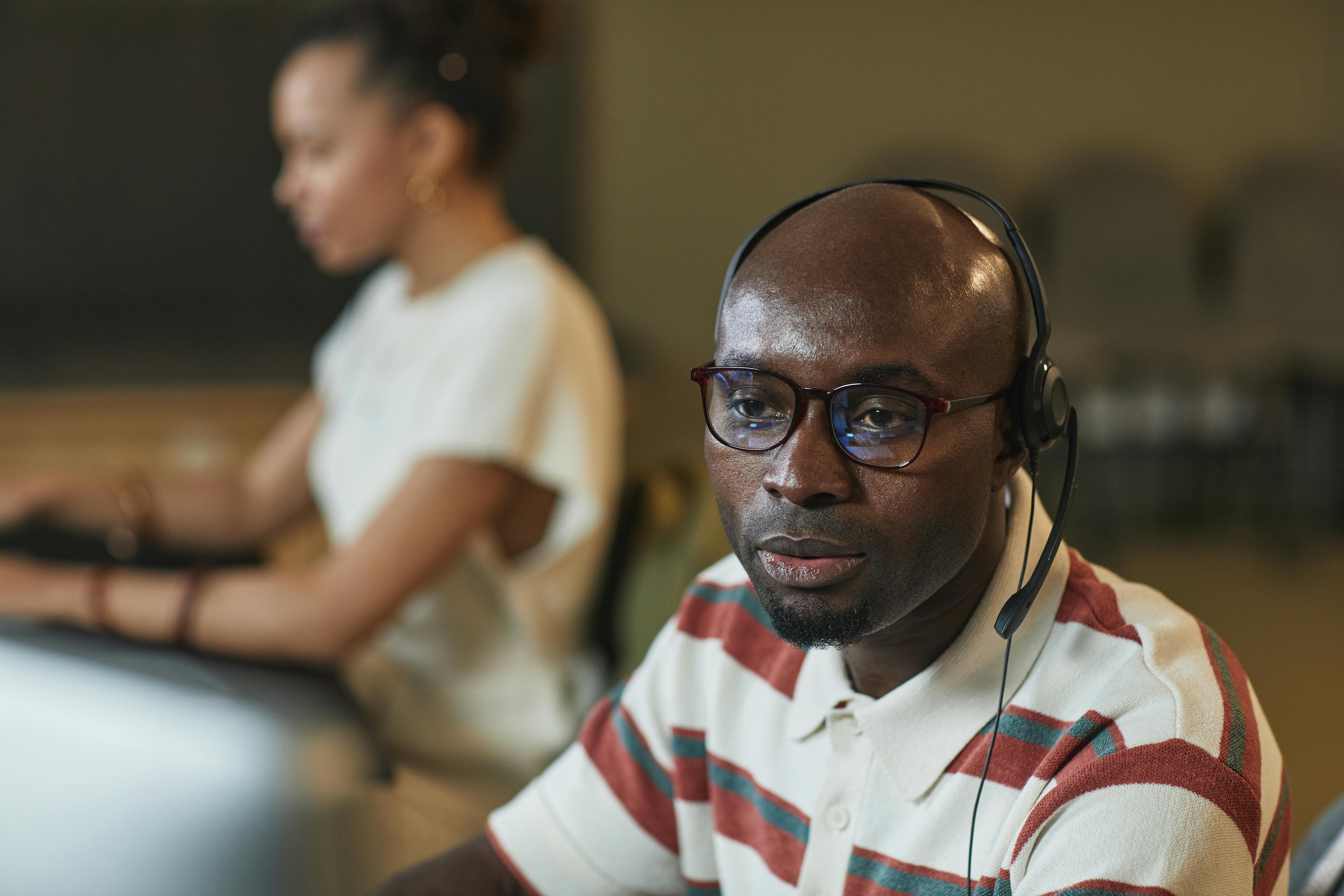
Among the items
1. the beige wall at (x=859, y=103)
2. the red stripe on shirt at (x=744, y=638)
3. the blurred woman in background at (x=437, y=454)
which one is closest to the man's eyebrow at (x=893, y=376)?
the red stripe on shirt at (x=744, y=638)

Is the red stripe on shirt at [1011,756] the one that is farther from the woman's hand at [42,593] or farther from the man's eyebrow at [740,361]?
the woman's hand at [42,593]

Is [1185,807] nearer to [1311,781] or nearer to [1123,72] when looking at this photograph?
[1311,781]

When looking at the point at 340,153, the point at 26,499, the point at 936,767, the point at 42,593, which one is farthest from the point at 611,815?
the point at 26,499

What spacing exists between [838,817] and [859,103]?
3.74 metres

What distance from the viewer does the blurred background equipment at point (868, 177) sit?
315 cm

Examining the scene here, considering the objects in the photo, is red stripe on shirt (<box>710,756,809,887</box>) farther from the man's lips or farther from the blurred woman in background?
the blurred woman in background

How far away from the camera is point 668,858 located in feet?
2.73

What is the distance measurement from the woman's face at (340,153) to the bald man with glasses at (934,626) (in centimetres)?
91

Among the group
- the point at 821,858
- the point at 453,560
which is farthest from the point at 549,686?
the point at 821,858

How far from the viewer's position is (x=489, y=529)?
145 cm

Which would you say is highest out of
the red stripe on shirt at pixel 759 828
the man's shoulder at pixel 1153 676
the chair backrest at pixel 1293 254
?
the man's shoulder at pixel 1153 676

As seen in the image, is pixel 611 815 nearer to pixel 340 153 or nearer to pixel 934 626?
pixel 934 626

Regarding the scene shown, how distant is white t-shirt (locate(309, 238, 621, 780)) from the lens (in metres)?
1.40

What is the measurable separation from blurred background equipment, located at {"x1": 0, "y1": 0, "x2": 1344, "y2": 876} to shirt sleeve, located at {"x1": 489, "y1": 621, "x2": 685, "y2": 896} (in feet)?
7.52
